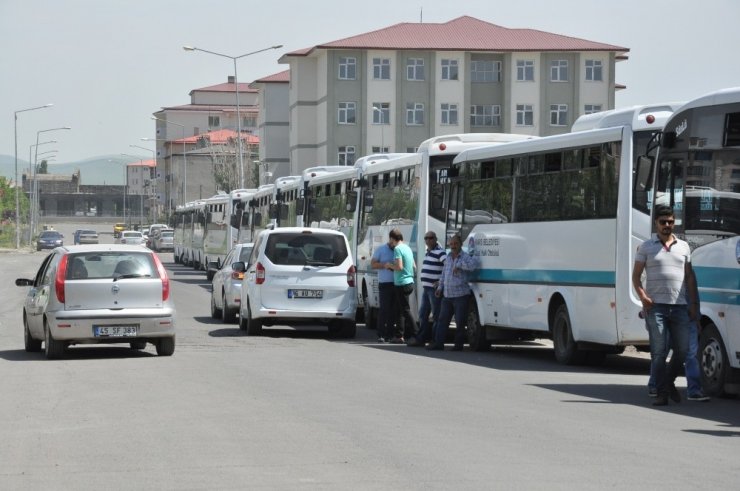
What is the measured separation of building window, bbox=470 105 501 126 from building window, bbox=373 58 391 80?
6.04 m

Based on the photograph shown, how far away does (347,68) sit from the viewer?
97250mm

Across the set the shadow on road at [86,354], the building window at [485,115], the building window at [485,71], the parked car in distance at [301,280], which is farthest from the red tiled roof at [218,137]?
the shadow on road at [86,354]

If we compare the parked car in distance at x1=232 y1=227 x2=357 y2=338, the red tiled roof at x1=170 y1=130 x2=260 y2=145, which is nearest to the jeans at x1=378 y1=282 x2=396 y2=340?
the parked car in distance at x1=232 y1=227 x2=357 y2=338

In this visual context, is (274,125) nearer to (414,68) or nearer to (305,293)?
(414,68)

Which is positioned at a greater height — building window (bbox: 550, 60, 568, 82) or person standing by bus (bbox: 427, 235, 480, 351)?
building window (bbox: 550, 60, 568, 82)

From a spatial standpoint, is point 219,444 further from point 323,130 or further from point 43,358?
point 323,130

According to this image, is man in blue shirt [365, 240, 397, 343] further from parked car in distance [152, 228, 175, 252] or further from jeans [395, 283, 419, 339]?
parked car in distance [152, 228, 175, 252]

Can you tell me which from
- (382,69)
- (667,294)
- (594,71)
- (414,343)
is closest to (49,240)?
(382,69)

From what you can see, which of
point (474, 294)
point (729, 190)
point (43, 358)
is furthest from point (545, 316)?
point (43, 358)

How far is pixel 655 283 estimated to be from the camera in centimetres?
1446

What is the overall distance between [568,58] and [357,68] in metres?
14.0

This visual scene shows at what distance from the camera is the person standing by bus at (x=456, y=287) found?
22.2 metres

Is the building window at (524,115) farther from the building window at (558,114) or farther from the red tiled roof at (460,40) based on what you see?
the red tiled roof at (460,40)

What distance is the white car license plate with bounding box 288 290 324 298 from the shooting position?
24656mm
